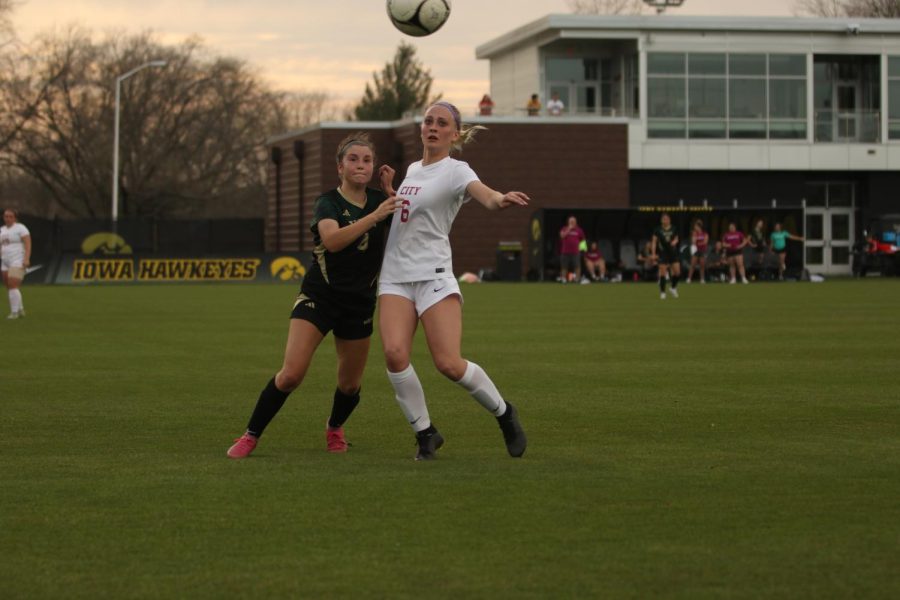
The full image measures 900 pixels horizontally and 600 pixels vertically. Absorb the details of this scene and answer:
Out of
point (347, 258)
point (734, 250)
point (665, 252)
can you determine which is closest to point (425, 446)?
point (347, 258)

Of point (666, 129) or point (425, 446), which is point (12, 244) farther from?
point (666, 129)

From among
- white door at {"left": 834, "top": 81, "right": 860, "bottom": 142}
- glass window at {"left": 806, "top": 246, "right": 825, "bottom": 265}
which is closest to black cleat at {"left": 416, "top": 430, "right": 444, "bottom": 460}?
white door at {"left": 834, "top": 81, "right": 860, "bottom": 142}

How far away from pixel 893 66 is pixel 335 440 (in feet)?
188

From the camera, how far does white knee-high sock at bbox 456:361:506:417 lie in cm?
894

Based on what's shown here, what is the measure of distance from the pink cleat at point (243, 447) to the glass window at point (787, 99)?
54349 mm

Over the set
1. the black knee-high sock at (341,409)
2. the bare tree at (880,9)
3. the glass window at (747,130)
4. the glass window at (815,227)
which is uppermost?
the bare tree at (880,9)

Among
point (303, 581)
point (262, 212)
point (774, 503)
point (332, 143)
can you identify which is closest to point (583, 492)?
Result: point (774, 503)

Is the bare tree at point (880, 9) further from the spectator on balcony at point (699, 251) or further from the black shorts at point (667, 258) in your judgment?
the black shorts at point (667, 258)

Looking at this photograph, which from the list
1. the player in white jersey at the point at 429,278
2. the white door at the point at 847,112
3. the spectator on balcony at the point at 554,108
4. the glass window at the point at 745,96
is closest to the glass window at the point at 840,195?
the white door at the point at 847,112

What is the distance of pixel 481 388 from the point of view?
8.98 m

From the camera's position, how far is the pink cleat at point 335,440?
9.45 meters

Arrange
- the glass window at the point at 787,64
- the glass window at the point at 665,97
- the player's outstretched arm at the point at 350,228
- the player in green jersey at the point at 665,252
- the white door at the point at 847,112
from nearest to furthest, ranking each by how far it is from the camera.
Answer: the player's outstretched arm at the point at 350,228
the player in green jersey at the point at 665,252
the glass window at the point at 665,97
the glass window at the point at 787,64
the white door at the point at 847,112

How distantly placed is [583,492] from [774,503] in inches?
38.5

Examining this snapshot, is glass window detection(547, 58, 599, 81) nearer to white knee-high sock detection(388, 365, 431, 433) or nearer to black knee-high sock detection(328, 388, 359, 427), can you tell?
black knee-high sock detection(328, 388, 359, 427)
